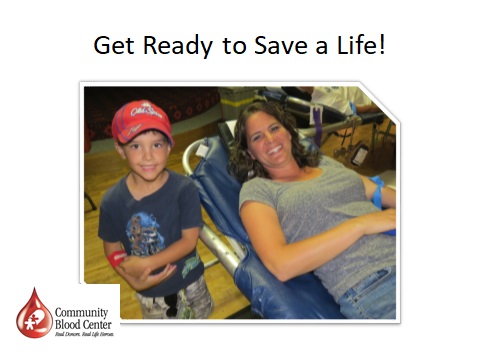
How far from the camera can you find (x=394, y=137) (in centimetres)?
146

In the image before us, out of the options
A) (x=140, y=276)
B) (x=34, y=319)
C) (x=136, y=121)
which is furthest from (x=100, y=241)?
(x=136, y=121)

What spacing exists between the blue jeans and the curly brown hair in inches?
21.6

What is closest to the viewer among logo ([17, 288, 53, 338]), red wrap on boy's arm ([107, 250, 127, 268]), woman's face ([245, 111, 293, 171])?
logo ([17, 288, 53, 338])

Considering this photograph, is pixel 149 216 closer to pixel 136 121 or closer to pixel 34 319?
pixel 136 121

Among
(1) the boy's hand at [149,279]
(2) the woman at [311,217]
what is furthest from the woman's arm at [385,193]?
(1) the boy's hand at [149,279]

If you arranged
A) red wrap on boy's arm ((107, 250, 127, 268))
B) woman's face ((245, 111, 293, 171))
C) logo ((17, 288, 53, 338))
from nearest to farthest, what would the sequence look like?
logo ((17, 288, 53, 338)) → red wrap on boy's arm ((107, 250, 127, 268)) → woman's face ((245, 111, 293, 171))

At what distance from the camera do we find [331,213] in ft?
4.52

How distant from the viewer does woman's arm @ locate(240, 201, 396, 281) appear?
121cm

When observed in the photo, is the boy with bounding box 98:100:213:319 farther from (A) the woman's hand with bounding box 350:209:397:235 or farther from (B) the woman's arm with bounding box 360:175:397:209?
(B) the woman's arm with bounding box 360:175:397:209

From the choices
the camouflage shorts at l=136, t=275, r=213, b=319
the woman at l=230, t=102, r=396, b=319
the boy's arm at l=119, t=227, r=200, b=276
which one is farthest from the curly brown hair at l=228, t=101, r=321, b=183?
the camouflage shorts at l=136, t=275, r=213, b=319

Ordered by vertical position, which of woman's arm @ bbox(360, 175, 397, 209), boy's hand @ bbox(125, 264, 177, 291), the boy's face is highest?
the boy's face

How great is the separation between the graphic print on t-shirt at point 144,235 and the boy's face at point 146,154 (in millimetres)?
133

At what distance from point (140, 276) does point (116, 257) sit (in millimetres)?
106

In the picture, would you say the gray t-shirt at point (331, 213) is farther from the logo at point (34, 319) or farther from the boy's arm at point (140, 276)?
the logo at point (34, 319)
